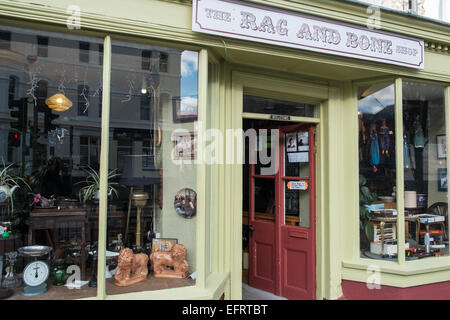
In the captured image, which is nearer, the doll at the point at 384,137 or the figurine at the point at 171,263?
the figurine at the point at 171,263

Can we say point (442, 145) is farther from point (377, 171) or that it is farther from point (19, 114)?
point (19, 114)

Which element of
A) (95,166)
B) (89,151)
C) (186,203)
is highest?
(89,151)

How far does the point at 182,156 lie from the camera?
3645 mm

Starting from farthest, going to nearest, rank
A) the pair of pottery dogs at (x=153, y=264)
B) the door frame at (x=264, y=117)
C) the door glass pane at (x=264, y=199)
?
the door glass pane at (x=264, y=199)
the door frame at (x=264, y=117)
the pair of pottery dogs at (x=153, y=264)

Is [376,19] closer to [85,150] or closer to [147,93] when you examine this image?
[147,93]

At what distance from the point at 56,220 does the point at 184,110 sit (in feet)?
6.42

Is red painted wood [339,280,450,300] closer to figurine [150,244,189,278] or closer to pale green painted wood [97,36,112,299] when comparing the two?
figurine [150,244,189,278]

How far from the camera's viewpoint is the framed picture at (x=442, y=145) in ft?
15.3

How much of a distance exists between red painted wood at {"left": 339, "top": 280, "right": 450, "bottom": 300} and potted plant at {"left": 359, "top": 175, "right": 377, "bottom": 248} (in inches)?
22.2

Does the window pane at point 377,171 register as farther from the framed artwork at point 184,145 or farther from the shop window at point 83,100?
the shop window at point 83,100

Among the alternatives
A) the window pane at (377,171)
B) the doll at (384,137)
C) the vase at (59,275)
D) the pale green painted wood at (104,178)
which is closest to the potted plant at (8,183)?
the vase at (59,275)

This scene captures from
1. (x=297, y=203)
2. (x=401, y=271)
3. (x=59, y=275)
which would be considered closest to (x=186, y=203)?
(x=59, y=275)

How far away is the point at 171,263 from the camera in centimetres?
344

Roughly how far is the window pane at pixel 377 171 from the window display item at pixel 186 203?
2388 millimetres
